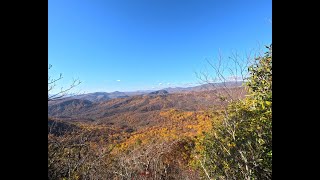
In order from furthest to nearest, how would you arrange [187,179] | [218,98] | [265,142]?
[187,179], [218,98], [265,142]
